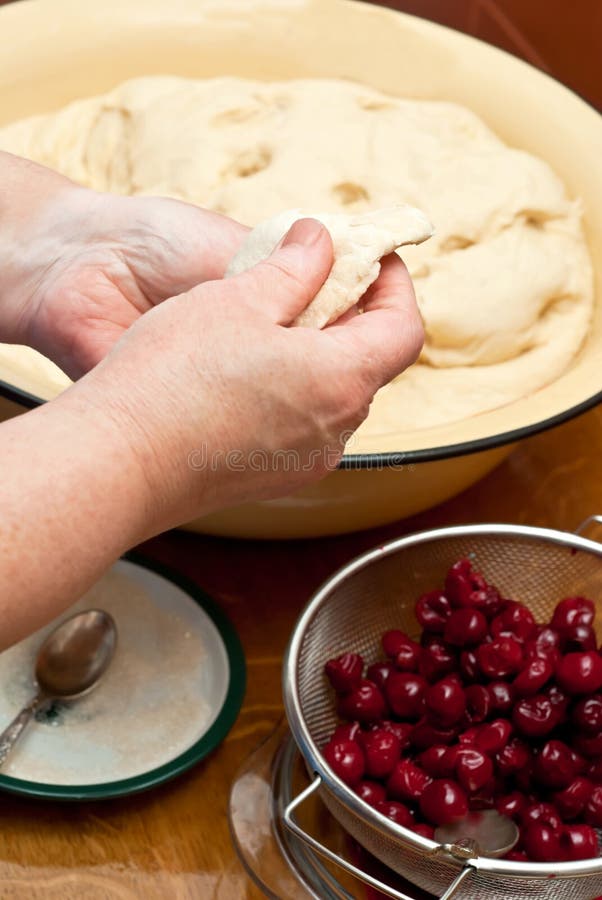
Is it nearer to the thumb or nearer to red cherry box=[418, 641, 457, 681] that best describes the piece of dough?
the thumb

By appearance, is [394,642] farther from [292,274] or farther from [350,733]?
[292,274]

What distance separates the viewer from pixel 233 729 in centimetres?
103

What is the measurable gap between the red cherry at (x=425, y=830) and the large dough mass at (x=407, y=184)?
1.55ft

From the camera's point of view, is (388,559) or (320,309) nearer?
(320,309)

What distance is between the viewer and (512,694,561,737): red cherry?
0.89m

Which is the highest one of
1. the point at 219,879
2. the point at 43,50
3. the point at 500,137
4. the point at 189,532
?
the point at 43,50

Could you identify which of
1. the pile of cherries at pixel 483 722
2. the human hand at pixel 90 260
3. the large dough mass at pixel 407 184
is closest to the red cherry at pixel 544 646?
the pile of cherries at pixel 483 722

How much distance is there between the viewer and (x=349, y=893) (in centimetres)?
88

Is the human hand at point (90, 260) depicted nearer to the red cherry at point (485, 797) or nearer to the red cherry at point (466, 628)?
the red cherry at point (466, 628)

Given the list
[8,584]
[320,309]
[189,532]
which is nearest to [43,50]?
[189,532]

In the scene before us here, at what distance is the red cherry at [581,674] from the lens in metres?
0.89

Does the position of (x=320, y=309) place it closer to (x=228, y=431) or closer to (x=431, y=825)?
(x=228, y=431)

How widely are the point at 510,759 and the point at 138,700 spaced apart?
1.22ft

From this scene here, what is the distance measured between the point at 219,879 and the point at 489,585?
382mm
